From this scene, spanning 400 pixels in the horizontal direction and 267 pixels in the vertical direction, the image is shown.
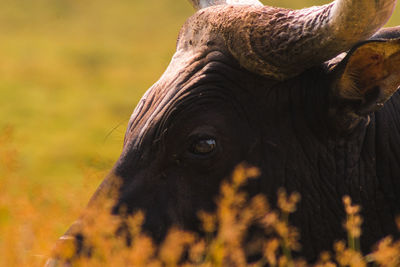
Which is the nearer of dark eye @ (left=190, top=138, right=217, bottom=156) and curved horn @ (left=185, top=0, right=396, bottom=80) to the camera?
curved horn @ (left=185, top=0, right=396, bottom=80)

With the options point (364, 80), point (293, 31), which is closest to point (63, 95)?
point (293, 31)

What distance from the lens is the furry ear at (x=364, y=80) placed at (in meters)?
5.18

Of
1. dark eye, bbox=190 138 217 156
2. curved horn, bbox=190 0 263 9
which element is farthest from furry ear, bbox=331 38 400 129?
curved horn, bbox=190 0 263 9

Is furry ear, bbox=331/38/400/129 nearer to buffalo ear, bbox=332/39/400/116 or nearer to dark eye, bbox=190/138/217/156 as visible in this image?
buffalo ear, bbox=332/39/400/116

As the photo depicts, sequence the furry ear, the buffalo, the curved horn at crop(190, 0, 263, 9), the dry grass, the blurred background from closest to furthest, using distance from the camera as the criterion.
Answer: the dry grass, the blurred background, the furry ear, the buffalo, the curved horn at crop(190, 0, 263, 9)

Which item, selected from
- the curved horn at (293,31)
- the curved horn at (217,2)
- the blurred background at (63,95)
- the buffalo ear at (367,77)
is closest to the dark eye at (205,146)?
the curved horn at (293,31)

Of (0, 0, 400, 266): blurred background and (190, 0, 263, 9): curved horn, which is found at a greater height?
(190, 0, 263, 9): curved horn

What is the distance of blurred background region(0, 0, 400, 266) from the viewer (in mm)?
5062

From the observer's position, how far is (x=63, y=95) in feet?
115

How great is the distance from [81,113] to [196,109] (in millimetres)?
26688

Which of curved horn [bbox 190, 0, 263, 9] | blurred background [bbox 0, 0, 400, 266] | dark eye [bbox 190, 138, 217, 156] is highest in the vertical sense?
curved horn [bbox 190, 0, 263, 9]

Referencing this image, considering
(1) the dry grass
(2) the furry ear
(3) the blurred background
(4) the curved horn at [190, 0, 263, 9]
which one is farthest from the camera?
(4) the curved horn at [190, 0, 263, 9]

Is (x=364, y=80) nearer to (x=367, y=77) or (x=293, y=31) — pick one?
(x=367, y=77)

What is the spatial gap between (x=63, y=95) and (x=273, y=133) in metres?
30.0
